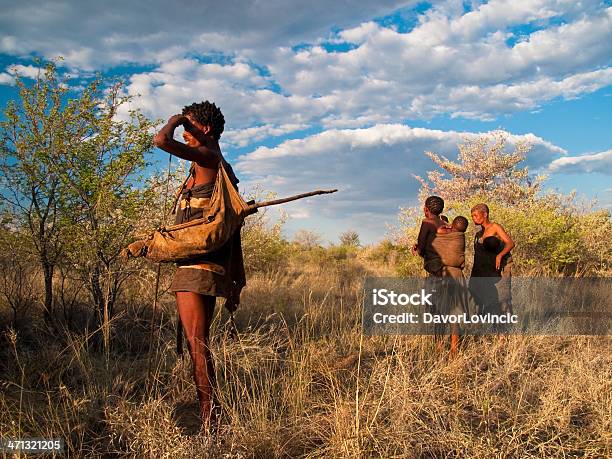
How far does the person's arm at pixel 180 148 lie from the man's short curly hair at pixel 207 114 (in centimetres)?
20

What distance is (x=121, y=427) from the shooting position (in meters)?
3.06

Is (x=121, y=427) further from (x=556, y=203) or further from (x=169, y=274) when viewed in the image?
(x=556, y=203)

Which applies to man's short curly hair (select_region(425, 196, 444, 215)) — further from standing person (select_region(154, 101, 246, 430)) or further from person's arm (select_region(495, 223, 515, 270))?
standing person (select_region(154, 101, 246, 430))

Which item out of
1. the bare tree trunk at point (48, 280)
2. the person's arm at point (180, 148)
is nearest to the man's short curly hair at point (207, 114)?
the person's arm at point (180, 148)

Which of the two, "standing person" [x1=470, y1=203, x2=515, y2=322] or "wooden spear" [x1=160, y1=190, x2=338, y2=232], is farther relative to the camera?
"standing person" [x1=470, y1=203, x2=515, y2=322]

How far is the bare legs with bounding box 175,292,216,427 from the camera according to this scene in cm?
300

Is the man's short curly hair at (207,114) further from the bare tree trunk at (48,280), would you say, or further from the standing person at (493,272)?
the standing person at (493,272)

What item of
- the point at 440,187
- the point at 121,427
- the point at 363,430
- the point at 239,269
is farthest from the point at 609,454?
the point at 440,187

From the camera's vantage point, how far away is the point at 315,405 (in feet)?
11.5

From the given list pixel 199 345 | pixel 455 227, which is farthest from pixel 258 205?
pixel 455 227

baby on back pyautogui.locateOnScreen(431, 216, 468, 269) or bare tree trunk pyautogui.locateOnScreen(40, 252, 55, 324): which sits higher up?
baby on back pyautogui.locateOnScreen(431, 216, 468, 269)

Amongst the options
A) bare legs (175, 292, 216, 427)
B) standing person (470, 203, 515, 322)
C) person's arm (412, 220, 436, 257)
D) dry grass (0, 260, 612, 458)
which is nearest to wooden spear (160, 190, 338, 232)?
bare legs (175, 292, 216, 427)

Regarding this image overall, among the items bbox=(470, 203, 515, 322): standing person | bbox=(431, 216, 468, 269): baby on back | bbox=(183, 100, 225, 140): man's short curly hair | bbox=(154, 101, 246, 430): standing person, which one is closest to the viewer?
bbox=(154, 101, 246, 430): standing person

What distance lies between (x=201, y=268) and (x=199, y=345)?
0.49 meters
